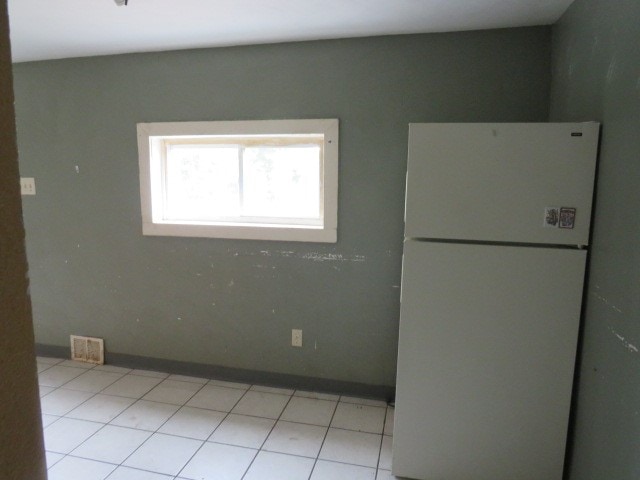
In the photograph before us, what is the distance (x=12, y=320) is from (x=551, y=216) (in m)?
1.69

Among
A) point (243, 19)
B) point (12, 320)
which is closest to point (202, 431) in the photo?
point (12, 320)

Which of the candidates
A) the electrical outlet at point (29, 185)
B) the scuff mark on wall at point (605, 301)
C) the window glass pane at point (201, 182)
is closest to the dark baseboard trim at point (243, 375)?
the window glass pane at point (201, 182)

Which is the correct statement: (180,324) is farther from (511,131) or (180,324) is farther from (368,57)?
(511,131)

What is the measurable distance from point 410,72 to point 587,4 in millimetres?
828

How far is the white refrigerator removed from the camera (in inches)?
60.6

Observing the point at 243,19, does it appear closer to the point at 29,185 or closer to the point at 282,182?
the point at 282,182

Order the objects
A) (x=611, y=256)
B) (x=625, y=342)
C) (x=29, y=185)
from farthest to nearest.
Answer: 1. (x=29, y=185)
2. (x=611, y=256)
3. (x=625, y=342)

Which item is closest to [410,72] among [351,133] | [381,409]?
[351,133]

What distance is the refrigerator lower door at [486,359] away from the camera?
62.4 inches

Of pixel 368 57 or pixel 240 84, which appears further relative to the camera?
pixel 240 84

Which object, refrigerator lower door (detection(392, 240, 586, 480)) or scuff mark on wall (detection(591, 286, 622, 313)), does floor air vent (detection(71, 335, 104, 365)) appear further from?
scuff mark on wall (detection(591, 286, 622, 313))

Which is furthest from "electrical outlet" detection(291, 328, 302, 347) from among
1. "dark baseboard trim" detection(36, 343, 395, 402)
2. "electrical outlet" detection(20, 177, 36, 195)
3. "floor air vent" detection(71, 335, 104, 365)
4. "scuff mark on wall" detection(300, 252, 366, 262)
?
"electrical outlet" detection(20, 177, 36, 195)

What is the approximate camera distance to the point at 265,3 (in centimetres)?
180

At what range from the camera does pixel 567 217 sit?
1520 mm
